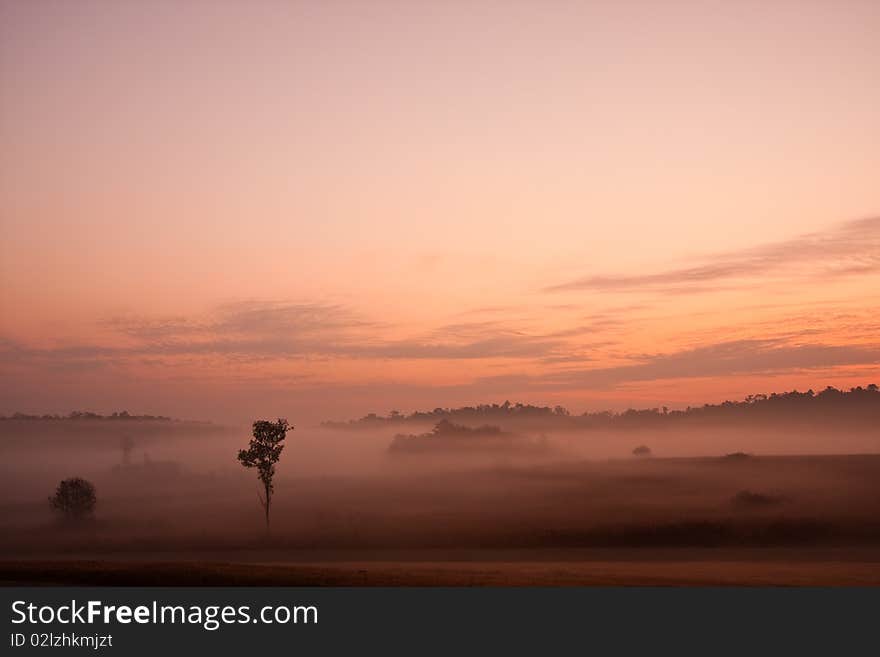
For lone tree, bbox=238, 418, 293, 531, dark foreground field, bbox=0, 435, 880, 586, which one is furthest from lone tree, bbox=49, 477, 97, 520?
lone tree, bbox=238, 418, 293, 531

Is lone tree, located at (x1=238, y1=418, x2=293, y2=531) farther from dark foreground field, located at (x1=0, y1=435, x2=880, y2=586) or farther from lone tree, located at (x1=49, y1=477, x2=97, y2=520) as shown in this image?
lone tree, located at (x1=49, y1=477, x2=97, y2=520)

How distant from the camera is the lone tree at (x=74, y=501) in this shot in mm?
138750

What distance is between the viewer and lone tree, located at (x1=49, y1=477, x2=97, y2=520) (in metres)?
139

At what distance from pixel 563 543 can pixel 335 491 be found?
85692 mm

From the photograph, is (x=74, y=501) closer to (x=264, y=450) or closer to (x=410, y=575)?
(x=264, y=450)

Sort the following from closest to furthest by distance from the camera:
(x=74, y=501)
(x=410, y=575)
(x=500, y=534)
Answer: (x=410, y=575), (x=500, y=534), (x=74, y=501)

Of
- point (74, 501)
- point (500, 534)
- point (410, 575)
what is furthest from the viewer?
point (74, 501)

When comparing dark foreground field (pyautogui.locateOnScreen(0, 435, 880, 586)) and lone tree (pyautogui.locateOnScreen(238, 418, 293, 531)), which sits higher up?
lone tree (pyautogui.locateOnScreen(238, 418, 293, 531))

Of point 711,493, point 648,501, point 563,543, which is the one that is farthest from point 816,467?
point 563,543

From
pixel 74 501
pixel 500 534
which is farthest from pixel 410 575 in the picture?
pixel 74 501

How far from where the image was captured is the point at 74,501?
139 m

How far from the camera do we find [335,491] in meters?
188

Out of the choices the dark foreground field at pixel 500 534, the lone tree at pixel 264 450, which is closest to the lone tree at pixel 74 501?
the dark foreground field at pixel 500 534

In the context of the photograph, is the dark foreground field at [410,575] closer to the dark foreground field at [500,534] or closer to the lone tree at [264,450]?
the dark foreground field at [500,534]
